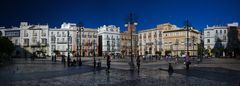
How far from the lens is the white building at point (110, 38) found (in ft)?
405

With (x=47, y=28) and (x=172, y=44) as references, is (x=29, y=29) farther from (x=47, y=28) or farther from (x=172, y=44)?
(x=172, y=44)

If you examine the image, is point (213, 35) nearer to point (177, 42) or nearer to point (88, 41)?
point (177, 42)

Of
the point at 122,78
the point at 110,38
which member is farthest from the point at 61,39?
the point at 122,78

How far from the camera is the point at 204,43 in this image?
121875 millimetres

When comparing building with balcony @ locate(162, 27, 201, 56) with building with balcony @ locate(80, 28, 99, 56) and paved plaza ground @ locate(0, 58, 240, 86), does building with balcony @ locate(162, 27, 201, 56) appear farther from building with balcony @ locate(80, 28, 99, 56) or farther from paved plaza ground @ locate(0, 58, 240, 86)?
paved plaza ground @ locate(0, 58, 240, 86)

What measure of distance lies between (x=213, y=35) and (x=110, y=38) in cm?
3978

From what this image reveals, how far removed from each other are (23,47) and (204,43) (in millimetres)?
68175

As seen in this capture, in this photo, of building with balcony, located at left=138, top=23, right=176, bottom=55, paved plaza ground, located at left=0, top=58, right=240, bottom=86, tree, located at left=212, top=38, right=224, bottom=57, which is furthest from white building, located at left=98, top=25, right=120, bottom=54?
paved plaza ground, located at left=0, top=58, right=240, bottom=86

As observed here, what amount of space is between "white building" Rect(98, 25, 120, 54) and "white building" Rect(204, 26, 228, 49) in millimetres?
35435

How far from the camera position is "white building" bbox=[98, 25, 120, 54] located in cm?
12347

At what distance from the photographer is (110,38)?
125 meters

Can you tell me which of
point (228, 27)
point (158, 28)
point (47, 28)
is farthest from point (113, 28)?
point (228, 27)

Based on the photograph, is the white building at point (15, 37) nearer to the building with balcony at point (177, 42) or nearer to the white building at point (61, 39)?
the white building at point (61, 39)

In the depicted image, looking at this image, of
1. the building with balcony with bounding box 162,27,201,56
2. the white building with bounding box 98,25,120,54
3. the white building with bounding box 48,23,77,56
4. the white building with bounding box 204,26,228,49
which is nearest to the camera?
the white building with bounding box 48,23,77,56
